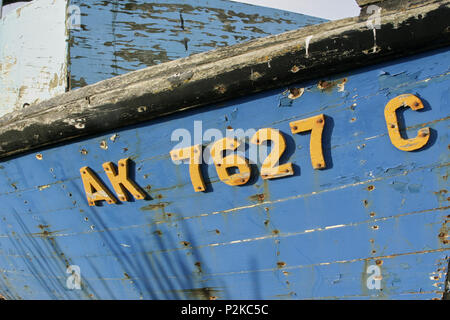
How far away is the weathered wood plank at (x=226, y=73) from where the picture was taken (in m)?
1.79

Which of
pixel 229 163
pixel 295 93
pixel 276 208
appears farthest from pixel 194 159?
pixel 295 93

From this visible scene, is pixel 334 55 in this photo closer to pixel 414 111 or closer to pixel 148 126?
pixel 414 111

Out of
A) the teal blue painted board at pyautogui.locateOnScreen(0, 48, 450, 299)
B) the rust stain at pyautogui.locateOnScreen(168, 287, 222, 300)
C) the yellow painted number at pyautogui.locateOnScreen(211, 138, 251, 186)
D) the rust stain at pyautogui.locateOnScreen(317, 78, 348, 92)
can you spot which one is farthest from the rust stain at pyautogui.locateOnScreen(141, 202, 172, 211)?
the rust stain at pyautogui.locateOnScreen(317, 78, 348, 92)

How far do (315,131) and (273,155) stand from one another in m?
0.23

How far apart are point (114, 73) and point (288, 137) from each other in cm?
185

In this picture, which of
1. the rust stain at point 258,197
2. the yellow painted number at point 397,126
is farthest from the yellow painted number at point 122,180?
the yellow painted number at point 397,126

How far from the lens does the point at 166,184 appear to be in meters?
2.29

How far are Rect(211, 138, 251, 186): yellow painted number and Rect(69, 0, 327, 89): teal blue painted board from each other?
1.54 metres

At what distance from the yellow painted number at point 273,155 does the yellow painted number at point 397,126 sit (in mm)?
471

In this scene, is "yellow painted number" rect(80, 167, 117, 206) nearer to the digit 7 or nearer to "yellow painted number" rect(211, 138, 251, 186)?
"yellow painted number" rect(211, 138, 251, 186)

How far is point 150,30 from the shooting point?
3611 mm

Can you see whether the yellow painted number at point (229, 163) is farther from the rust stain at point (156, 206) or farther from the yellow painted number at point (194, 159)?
the rust stain at point (156, 206)

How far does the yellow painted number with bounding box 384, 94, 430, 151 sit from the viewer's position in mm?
1822

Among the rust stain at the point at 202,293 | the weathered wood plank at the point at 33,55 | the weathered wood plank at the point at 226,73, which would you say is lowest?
the rust stain at the point at 202,293
